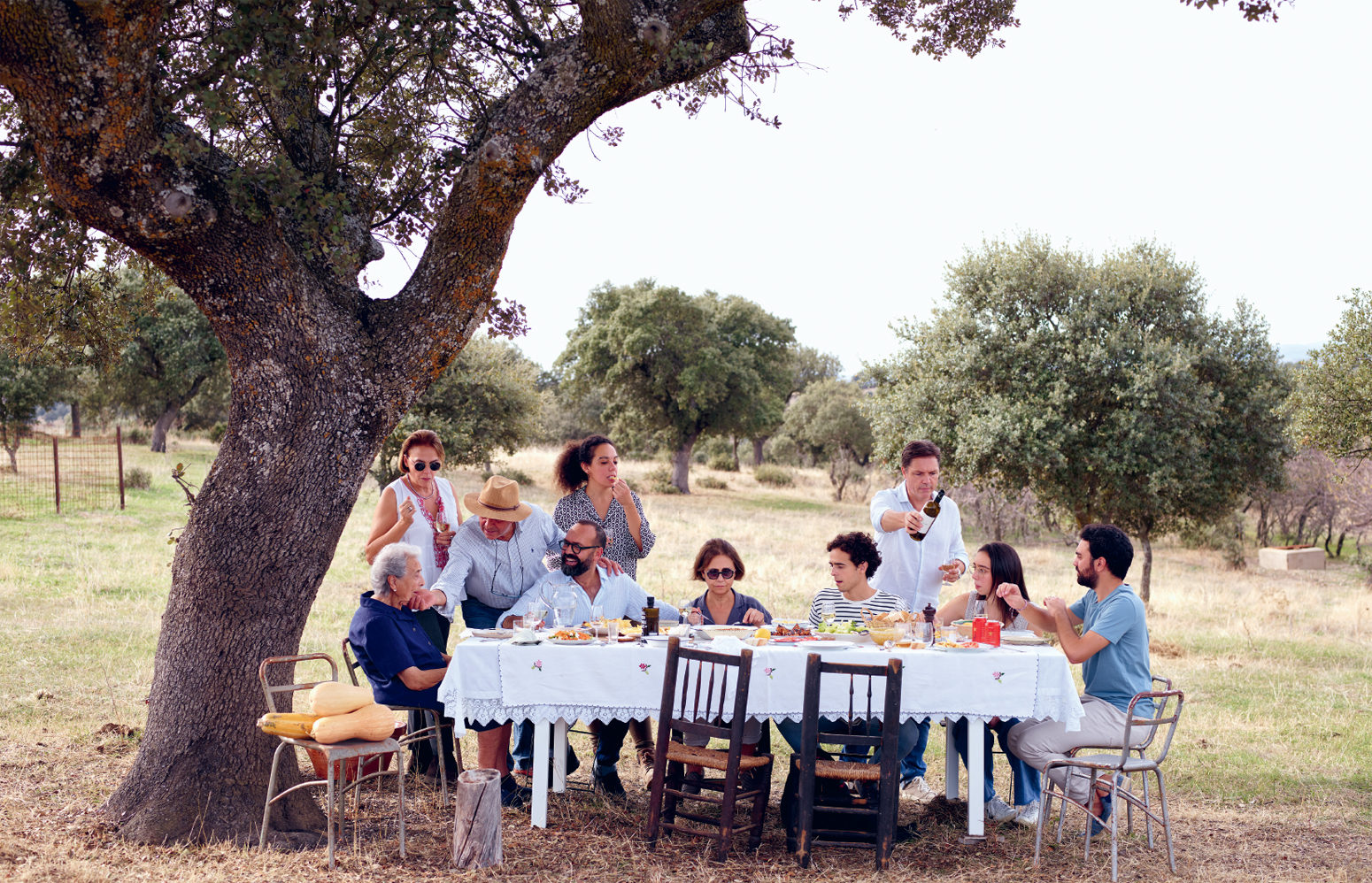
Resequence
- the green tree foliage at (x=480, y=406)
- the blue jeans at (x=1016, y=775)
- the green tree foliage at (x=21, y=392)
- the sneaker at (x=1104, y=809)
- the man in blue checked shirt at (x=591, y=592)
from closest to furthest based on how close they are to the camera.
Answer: the sneaker at (x=1104, y=809)
the blue jeans at (x=1016, y=775)
the man in blue checked shirt at (x=591, y=592)
the green tree foliage at (x=480, y=406)
the green tree foliage at (x=21, y=392)

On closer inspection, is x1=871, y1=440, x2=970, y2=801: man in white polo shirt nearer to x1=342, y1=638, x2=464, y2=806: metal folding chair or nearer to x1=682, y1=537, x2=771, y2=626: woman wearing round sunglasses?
x1=682, y1=537, x2=771, y2=626: woman wearing round sunglasses

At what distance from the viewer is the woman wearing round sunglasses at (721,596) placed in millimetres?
5848

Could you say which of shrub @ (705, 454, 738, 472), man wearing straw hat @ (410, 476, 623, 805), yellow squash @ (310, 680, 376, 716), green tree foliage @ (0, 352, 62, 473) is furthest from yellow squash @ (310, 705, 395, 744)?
shrub @ (705, 454, 738, 472)

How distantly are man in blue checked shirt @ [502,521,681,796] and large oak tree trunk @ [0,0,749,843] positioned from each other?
121 centimetres

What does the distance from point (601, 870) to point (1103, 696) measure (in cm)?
269

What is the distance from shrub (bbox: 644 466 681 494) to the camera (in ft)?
114

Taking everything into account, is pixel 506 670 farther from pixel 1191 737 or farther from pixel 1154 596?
pixel 1154 596

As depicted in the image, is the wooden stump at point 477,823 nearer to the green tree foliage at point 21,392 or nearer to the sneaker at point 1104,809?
the sneaker at point 1104,809

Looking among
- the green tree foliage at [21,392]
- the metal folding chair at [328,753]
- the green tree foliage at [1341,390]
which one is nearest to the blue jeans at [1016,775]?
the metal folding chair at [328,753]

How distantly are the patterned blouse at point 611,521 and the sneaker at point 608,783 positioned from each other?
47.9 inches

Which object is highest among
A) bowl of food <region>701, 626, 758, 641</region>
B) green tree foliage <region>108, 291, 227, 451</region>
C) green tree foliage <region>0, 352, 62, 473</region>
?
green tree foliage <region>108, 291, 227, 451</region>

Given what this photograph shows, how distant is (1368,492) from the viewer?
1938 centimetres

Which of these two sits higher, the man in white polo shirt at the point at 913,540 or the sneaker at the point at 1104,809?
the man in white polo shirt at the point at 913,540

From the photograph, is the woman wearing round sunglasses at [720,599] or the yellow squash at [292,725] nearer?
the yellow squash at [292,725]
